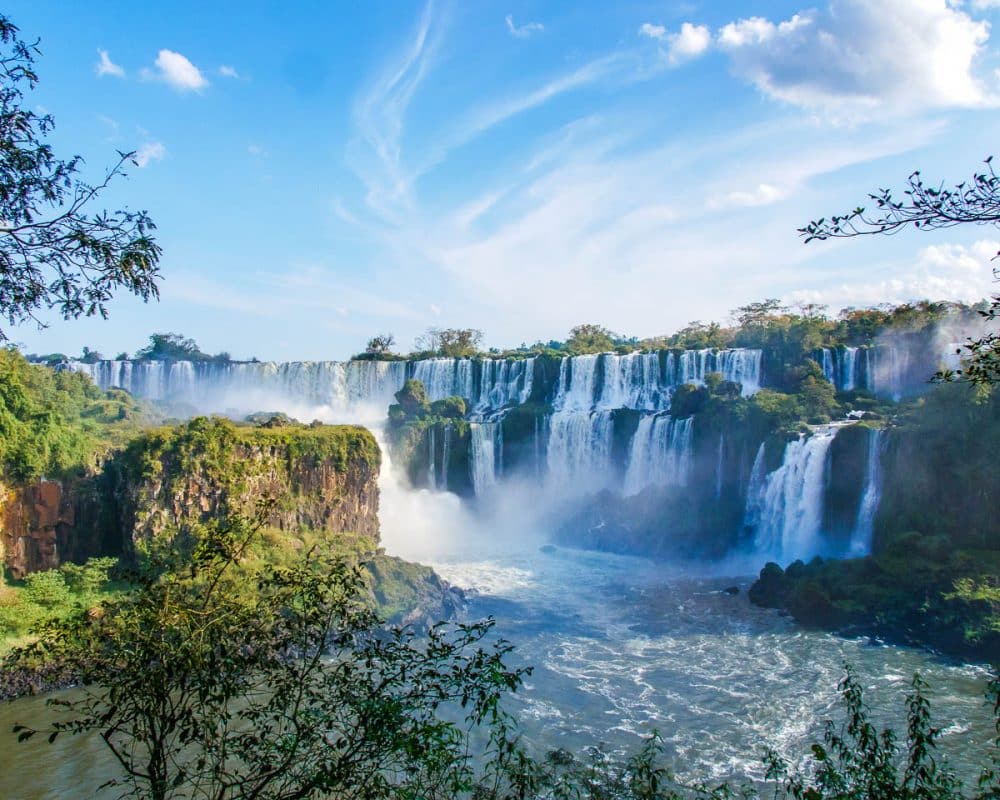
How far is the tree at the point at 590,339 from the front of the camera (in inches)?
2125

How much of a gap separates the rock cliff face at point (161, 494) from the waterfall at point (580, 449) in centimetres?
1551

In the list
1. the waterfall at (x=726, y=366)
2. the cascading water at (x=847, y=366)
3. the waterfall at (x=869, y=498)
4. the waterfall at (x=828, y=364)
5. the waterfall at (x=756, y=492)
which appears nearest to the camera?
the waterfall at (x=869, y=498)

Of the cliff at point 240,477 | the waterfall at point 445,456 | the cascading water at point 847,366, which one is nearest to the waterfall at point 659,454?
the cascading water at point 847,366

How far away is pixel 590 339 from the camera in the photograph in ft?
190

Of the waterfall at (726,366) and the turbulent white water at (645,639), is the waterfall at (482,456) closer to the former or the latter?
the turbulent white water at (645,639)

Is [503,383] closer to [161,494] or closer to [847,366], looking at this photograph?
[847,366]

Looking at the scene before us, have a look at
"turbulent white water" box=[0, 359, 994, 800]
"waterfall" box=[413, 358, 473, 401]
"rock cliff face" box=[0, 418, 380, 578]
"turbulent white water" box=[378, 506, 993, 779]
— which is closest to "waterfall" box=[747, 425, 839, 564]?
"turbulent white water" box=[0, 359, 994, 800]

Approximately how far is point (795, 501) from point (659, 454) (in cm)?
792

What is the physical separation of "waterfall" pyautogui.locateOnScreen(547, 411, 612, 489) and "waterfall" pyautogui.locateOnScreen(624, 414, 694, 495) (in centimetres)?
168

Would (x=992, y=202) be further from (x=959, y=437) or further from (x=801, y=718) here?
(x=959, y=437)

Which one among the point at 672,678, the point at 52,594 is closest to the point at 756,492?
the point at 672,678

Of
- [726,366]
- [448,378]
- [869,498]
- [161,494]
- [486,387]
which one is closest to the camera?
[161,494]

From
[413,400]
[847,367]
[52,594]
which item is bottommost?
[52,594]

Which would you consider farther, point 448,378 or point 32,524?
point 448,378
